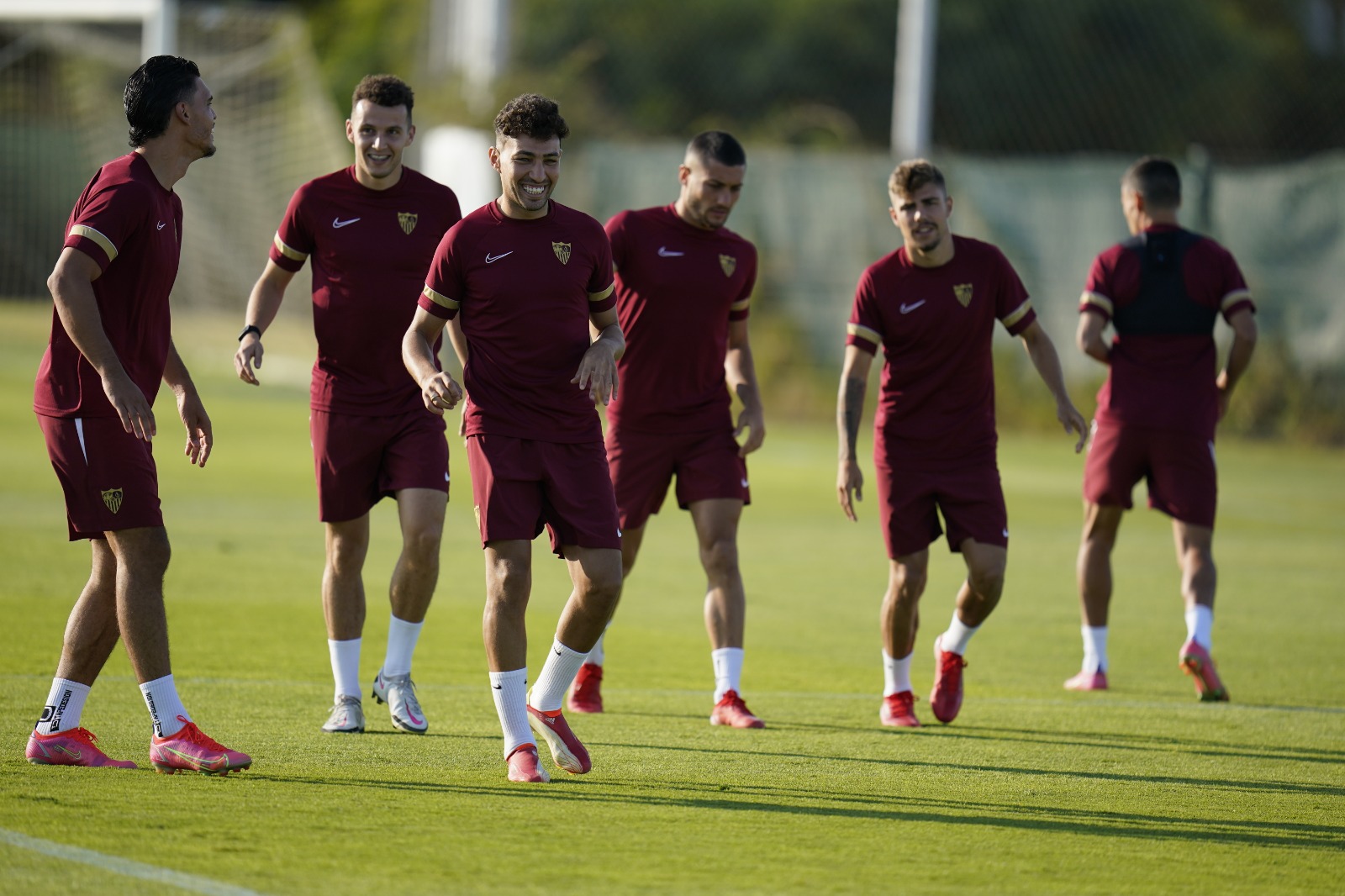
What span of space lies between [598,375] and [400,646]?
194cm

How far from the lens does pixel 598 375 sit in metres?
6.36

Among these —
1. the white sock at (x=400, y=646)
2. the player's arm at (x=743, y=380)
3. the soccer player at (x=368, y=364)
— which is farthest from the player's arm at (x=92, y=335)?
the player's arm at (x=743, y=380)

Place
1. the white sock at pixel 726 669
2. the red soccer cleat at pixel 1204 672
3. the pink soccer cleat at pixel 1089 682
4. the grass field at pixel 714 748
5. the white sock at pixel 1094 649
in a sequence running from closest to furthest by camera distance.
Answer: the grass field at pixel 714 748, the white sock at pixel 726 669, the red soccer cleat at pixel 1204 672, the pink soccer cleat at pixel 1089 682, the white sock at pixel 1094 649

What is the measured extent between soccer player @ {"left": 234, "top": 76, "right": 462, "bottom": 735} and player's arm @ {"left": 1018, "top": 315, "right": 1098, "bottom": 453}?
269 centimetres

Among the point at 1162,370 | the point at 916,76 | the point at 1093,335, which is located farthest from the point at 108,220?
the point at 916,76

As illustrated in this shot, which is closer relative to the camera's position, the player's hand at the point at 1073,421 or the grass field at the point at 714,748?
the grass field at the point at 714,748

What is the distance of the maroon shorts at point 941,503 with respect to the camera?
8188 mm

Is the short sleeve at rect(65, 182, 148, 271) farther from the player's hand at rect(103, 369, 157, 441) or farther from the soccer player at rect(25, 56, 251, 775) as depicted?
the player's hand at rect(103, 369, 157, 441)

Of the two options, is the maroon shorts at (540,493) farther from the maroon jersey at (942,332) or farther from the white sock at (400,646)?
the maroon jersey at (942,332)

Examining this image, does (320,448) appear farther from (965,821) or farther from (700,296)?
(965,821)

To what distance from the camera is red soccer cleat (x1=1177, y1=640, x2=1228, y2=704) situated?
8.93 metres

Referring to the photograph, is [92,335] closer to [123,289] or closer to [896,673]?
[123,289]

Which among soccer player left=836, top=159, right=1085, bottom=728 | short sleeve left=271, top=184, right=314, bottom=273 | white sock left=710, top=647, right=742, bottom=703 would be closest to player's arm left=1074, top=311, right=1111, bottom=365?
soccer player left=836, top=159, right=1085, bottom=728

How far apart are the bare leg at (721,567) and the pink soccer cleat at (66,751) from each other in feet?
9.26
